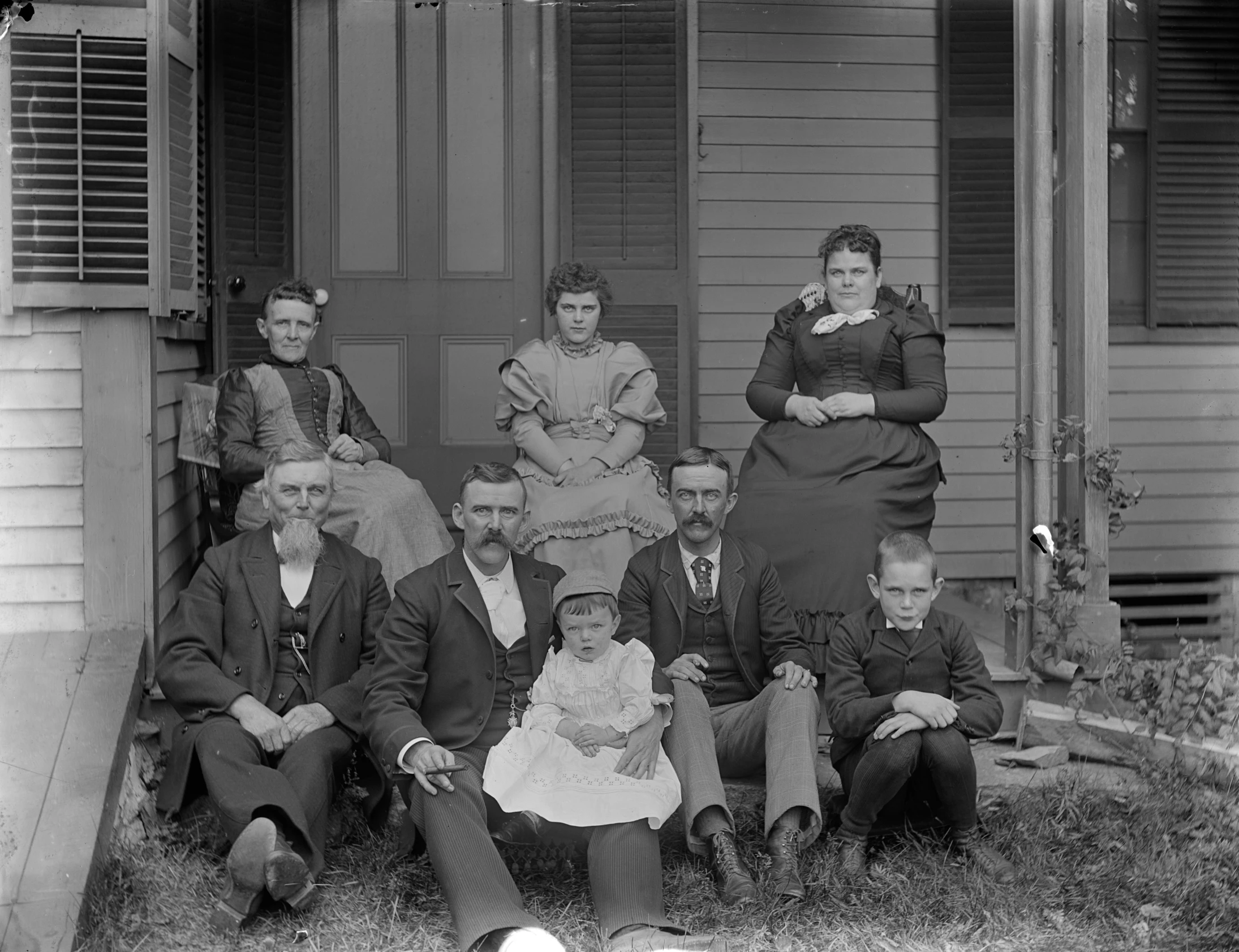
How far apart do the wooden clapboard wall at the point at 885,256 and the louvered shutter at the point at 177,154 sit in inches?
90.7

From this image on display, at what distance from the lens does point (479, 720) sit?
3.75m

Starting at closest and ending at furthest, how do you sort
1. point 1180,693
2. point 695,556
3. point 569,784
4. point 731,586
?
→ point 569,784 < point 731,586 < point 695,556 < point 1180,693

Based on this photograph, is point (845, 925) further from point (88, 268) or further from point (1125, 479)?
point (1125, 479)

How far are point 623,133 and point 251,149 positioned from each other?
5.13 feet

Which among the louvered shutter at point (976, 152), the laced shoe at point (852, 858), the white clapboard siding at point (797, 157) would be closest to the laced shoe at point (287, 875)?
the laced shoe at point (852, 858)

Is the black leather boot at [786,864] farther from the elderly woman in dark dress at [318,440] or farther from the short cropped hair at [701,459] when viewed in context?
the elderly woman in dark dress at [318,440]

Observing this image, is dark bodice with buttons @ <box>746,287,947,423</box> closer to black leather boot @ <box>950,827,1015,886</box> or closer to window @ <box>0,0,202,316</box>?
black leather boot @ <box>950,827,1015,886</box>

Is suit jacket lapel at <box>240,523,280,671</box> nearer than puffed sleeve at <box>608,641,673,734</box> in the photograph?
No

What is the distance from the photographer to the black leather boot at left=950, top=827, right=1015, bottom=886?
3662mm

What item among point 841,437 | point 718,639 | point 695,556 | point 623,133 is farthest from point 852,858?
point 623,133

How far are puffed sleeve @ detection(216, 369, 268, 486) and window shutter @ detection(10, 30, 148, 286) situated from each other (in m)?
0.64

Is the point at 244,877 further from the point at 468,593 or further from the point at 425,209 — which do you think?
the point at 425,209

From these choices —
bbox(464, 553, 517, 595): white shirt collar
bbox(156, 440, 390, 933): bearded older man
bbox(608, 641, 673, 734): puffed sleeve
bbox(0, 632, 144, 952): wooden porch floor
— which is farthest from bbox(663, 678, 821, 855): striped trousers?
bbox(0, 632, 144, 952): wooden porch floor

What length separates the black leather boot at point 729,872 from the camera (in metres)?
3.49
